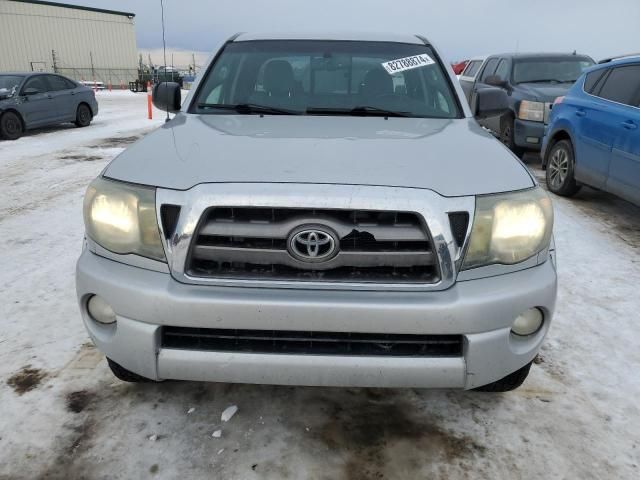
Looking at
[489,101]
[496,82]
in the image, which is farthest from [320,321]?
[496,82]

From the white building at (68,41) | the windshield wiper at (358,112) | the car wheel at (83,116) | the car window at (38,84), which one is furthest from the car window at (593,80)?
the white building at (68,41)

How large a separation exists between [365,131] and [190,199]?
105 centimetres

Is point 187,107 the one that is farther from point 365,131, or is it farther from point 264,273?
point 264,273

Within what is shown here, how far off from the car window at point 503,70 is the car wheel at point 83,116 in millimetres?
9921

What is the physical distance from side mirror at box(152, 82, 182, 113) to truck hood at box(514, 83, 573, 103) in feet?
20.5

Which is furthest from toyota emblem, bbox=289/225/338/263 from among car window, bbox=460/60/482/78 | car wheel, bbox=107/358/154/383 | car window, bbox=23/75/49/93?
car window, bbox=23/75/49/93

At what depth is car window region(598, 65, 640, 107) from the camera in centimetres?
527

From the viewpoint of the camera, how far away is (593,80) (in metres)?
6.05

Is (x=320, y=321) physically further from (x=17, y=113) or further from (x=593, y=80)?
(x=17, y=113)

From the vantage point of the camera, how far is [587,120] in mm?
5867

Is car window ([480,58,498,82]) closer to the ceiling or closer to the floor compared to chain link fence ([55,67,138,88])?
closer to the ceiling

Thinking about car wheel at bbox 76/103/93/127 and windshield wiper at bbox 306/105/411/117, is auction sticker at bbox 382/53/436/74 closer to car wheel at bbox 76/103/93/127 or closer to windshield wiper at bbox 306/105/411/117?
windshield wiper at bbox 306/105/411/117

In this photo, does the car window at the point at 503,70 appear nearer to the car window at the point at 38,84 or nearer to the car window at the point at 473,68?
the car window at the point at 473,68

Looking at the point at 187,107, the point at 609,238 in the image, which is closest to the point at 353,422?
the point at 187,107
